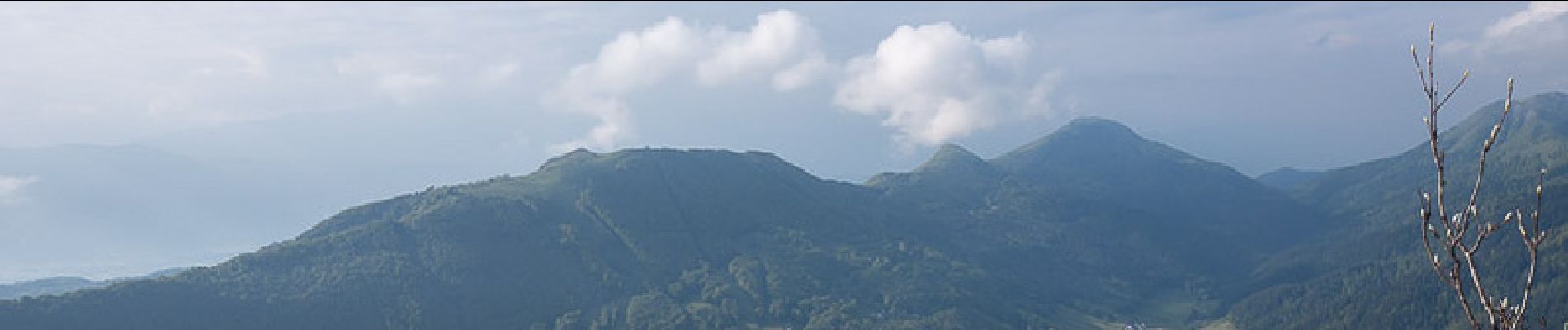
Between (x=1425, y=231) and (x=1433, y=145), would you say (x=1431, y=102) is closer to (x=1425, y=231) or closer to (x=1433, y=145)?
(x=1433, y=145)

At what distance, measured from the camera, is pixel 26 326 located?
19800cm

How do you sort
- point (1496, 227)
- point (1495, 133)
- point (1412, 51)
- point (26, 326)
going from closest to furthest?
point (1495, 133) < point (1496, 227) < point (1412, 51) < point (26, 326)

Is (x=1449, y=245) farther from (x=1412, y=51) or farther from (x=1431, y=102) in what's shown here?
(x=1412, y=51)

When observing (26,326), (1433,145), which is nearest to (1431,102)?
(1433,145)

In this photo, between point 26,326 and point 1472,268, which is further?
point 26,326

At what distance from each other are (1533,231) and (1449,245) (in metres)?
0.97

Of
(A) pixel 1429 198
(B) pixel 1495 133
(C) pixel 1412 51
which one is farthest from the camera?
(C) pixel 1412 51

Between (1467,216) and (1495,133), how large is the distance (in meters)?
1.68

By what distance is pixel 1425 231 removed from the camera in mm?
10195

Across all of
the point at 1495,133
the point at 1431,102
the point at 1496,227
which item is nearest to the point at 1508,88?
the point at 1431,102

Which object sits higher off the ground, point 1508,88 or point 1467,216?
point 1508,88

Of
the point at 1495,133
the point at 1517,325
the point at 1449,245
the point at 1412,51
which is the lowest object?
the point at 1517,325

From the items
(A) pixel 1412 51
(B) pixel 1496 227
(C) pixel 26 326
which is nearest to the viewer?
(B) pixel 1496 227

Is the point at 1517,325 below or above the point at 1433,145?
below
